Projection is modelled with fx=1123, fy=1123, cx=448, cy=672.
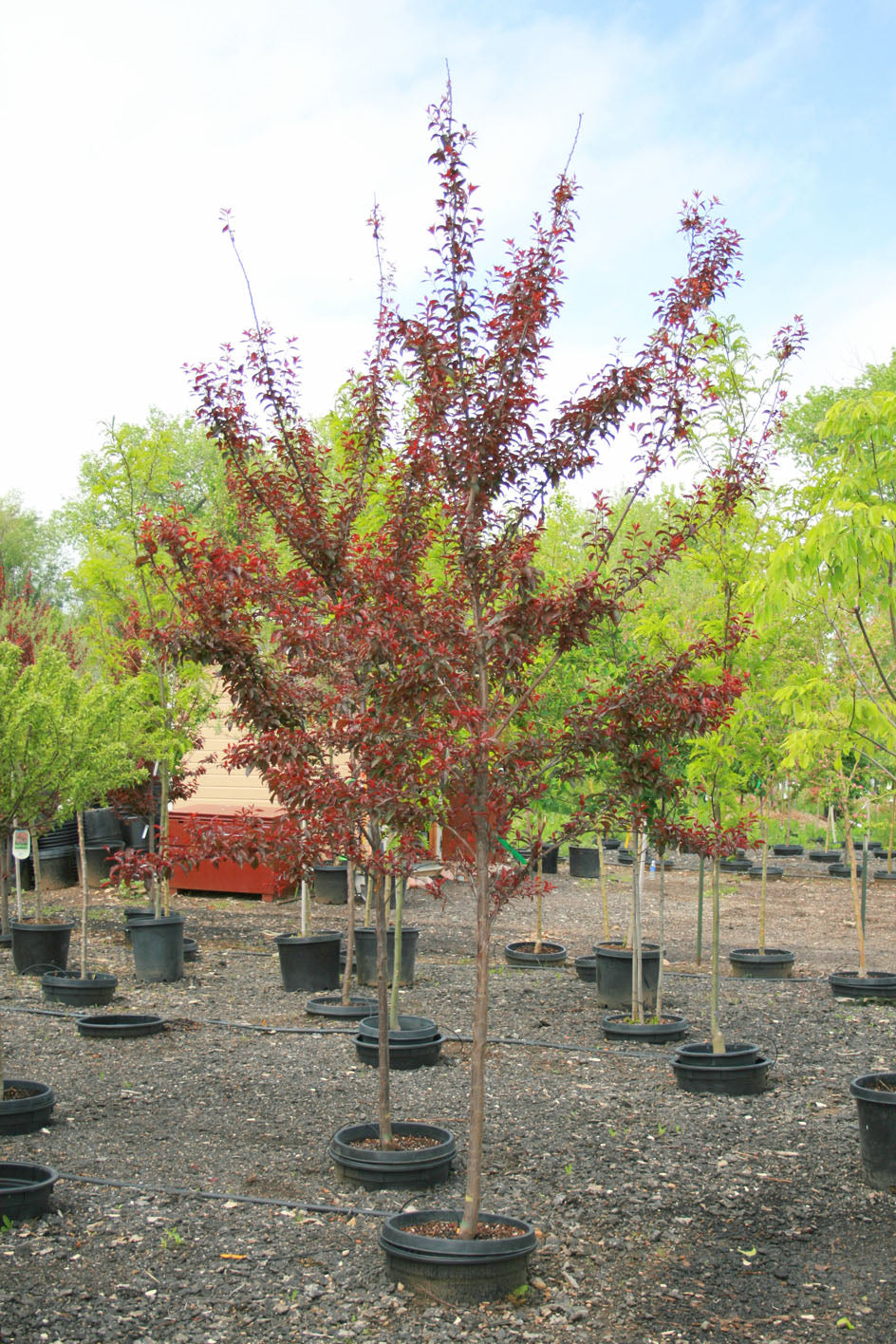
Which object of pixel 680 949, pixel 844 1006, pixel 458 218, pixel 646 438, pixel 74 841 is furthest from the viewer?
pixel 74 841

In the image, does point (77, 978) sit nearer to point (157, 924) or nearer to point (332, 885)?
point (157, 924)

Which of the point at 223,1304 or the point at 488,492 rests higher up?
the point at 488,492

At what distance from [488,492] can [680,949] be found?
9421 mm

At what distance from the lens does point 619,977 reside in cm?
880

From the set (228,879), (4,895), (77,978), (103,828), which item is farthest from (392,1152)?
(103,828)

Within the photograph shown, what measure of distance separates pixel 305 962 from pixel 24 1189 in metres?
5.11

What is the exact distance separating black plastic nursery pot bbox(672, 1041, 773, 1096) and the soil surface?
0.10 metres

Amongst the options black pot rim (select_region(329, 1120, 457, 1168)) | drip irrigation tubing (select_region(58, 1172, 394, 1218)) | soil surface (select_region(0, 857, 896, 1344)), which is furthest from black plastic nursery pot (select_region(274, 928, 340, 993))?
drip irrigation tubing (select_region(58, 1172, 394, 1218))

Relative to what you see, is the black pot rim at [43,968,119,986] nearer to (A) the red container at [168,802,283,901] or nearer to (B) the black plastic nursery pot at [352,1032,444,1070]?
(B) the black plastic nursery pot at [352,1032,444,1070]

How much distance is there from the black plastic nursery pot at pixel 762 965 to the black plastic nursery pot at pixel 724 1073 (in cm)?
403

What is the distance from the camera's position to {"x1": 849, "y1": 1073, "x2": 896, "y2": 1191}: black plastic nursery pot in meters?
4.94

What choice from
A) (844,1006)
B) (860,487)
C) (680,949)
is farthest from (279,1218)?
(680,949)

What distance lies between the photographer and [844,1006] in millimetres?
9055

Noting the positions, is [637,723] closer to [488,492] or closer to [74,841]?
[488,492]
